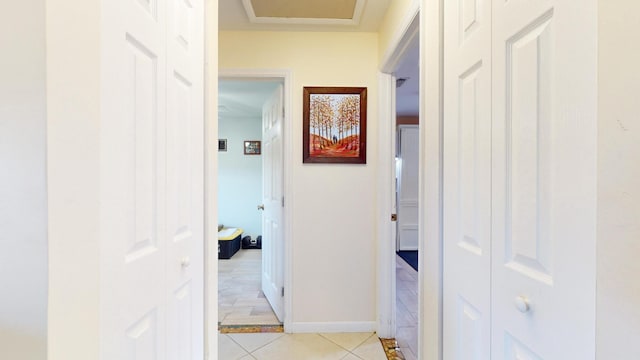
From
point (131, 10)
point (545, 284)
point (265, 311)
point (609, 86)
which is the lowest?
point (265, 311)

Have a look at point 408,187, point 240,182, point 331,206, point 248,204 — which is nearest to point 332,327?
point 331,206

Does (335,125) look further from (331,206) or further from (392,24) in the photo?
(392,24)

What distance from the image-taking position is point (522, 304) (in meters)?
0.76

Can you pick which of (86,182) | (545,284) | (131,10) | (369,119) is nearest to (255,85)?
(369,119)

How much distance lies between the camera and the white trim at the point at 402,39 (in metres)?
1.68

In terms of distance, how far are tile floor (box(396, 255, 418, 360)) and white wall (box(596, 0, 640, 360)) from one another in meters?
1.97

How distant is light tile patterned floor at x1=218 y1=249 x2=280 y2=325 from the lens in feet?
9.20

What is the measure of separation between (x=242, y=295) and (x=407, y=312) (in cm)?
172

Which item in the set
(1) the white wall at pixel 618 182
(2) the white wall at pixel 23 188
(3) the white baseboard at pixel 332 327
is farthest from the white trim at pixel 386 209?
(2) the white wall at pixel 23 188

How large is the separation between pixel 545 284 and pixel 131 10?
4.00 ft

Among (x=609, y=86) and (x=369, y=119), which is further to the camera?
(x=369, y=119)

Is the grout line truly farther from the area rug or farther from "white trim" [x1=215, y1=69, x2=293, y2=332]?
the area rug

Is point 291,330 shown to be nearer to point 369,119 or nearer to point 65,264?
point 369,119

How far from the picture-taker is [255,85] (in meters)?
3.74
